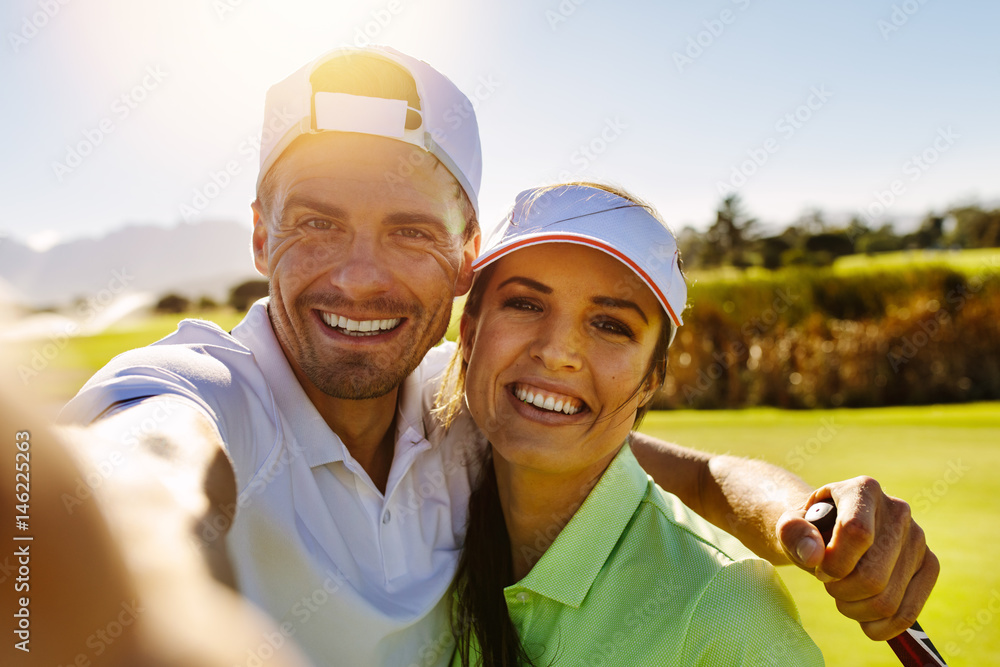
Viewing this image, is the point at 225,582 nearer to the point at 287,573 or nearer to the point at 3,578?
the point at 3,578

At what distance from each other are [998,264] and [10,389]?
15252mm

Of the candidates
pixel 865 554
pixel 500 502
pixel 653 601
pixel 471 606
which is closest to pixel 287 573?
pixel 471 606

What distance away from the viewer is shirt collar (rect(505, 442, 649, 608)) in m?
1.67

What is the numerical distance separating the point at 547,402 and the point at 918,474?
13.5ft

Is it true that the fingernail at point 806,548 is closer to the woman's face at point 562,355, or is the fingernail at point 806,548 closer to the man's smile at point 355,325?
the woman's face at point 562,355

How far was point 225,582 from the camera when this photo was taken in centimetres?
79

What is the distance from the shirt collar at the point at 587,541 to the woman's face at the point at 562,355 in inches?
4.0

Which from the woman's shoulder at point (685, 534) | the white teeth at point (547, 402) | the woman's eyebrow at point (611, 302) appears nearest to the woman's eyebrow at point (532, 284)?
the woman's eyebrow at point (611, 302)

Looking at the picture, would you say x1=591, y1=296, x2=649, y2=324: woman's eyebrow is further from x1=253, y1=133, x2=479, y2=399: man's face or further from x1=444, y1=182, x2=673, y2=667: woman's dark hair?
x1=253, y1=133, x2=479, y2=399: man's face

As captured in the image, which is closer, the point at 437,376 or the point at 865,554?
the point at 865,554

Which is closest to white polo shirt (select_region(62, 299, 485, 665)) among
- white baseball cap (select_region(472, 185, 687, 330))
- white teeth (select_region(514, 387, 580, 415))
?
white teeth (select_region(514, 387, 580, 415))

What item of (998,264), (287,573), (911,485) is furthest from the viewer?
(998,264)

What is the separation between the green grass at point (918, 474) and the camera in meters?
2.74

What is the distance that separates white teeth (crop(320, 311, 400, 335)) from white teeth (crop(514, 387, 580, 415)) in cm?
45
